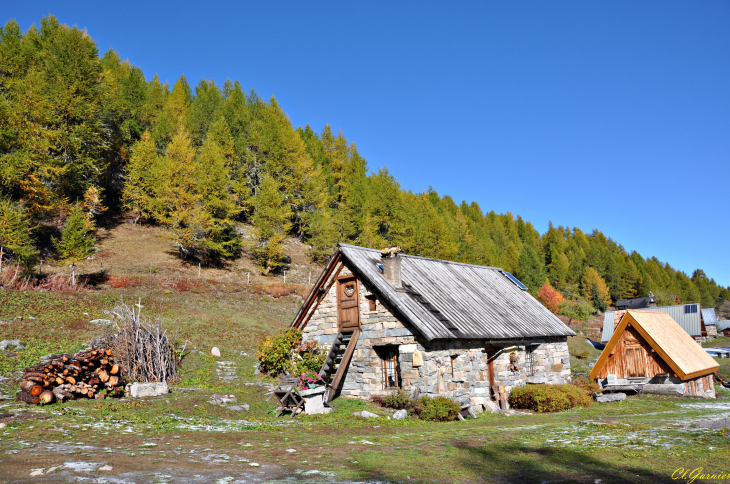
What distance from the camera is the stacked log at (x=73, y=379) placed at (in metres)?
13.4

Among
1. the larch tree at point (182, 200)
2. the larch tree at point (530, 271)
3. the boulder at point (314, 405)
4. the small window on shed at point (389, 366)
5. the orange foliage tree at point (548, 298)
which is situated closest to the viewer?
the boulder at point (314, 405)

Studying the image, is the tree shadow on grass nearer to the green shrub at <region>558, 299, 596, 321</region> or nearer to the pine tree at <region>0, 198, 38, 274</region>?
the pine tree at <region>0, 198, 38, 274</region>

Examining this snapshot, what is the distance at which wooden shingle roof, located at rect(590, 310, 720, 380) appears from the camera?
76.3ft

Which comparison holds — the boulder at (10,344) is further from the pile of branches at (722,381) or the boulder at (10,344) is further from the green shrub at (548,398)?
the pile of branches at (722,381)

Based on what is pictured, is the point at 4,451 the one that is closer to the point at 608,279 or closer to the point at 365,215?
the point at 365,215

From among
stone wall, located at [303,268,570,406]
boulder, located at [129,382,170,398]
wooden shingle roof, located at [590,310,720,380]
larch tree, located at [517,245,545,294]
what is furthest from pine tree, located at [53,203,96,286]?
larch tree, located at [517,245,545,294]

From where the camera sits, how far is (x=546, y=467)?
8.02 metres

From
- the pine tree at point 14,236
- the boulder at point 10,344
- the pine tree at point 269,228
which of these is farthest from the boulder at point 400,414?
the pine tree at point 269,228

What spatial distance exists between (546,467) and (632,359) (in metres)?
20.3

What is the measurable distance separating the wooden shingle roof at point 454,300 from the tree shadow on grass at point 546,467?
7184mm

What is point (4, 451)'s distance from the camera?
859 cm

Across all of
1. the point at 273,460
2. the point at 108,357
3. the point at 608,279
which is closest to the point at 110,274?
the point at 108,357

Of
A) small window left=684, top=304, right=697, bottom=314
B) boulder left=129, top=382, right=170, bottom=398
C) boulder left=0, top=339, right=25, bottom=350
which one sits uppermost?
small window left=684, top=304, right=697, bottom=314

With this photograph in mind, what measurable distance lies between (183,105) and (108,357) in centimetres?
6605
